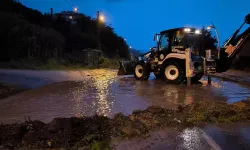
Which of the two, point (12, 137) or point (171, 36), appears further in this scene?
point (171, 36)

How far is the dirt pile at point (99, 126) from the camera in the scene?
20.4ft

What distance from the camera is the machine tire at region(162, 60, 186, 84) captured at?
1795 centimetres

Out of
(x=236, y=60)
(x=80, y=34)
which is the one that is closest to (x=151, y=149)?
(x=236, y=60)

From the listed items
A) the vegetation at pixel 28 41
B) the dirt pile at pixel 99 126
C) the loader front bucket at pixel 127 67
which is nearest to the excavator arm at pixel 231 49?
the loader front bucket at pixel 127 67

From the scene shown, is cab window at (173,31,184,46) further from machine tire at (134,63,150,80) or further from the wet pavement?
the wet pavement

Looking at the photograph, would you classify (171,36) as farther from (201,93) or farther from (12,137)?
(12,137)

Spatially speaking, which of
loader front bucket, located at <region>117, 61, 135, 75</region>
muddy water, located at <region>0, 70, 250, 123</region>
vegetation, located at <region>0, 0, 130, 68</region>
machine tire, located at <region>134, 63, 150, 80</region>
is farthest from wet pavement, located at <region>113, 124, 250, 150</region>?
vegetation, located at <region>0, 0, 130, 68</region>

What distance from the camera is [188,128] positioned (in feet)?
24.6

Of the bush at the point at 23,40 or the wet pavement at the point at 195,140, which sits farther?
the bush at the point at 23,40

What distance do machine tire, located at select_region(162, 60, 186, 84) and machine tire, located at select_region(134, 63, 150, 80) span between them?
74.4 inches

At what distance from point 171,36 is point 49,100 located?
8724mm

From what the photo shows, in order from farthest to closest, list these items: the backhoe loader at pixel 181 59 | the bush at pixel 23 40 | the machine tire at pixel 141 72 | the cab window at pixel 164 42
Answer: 1. the bush at pixel 23 40
2. the machine tire at pixel 141 72
3. the cab window at pixel 164 42
4. the backhoe loader at pixel 181 59

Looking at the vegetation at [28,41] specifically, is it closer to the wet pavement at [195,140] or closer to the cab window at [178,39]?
the cab window at [178,39]

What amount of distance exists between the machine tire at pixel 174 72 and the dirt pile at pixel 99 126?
9.09 meters
